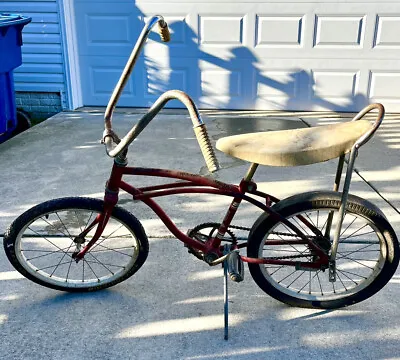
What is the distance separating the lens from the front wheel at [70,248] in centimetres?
195

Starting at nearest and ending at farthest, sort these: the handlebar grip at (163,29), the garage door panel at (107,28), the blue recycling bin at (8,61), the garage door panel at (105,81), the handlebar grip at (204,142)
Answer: the handlebar grip at (204,142) < the handlebar grip at (163,29) < the blue recycling bin at (8,61) < the garage door panel at (107,28) < the garage door panel at (105,81)

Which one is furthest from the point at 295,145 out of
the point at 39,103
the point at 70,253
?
the point at 39,103

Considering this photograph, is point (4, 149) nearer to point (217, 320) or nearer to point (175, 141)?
point (175, 141)

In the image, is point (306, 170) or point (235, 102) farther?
point (235, 102)

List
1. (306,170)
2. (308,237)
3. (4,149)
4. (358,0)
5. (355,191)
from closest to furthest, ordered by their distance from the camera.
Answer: (308,237) → (355,191) → (306,170) → (4,149) → (358,0)

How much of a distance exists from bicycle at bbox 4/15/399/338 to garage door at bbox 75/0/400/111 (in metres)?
3.32

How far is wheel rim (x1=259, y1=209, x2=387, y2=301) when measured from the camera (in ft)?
6.55

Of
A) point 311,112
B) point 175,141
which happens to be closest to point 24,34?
point 175,141

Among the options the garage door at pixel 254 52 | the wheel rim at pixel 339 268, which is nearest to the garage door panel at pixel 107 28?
the garage door at pixel 254 52

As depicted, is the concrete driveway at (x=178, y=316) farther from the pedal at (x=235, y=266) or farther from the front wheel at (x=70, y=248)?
the pedal at (x=235, y=266)

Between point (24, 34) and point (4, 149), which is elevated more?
point (24, 34)

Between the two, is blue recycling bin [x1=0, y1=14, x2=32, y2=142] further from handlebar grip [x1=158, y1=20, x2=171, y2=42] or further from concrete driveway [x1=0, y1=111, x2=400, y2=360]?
handlebar grip [x1=158, y1=20, x2=171, y2=42]

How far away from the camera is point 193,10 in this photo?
5293 mm

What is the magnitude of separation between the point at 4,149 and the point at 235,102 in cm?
278
